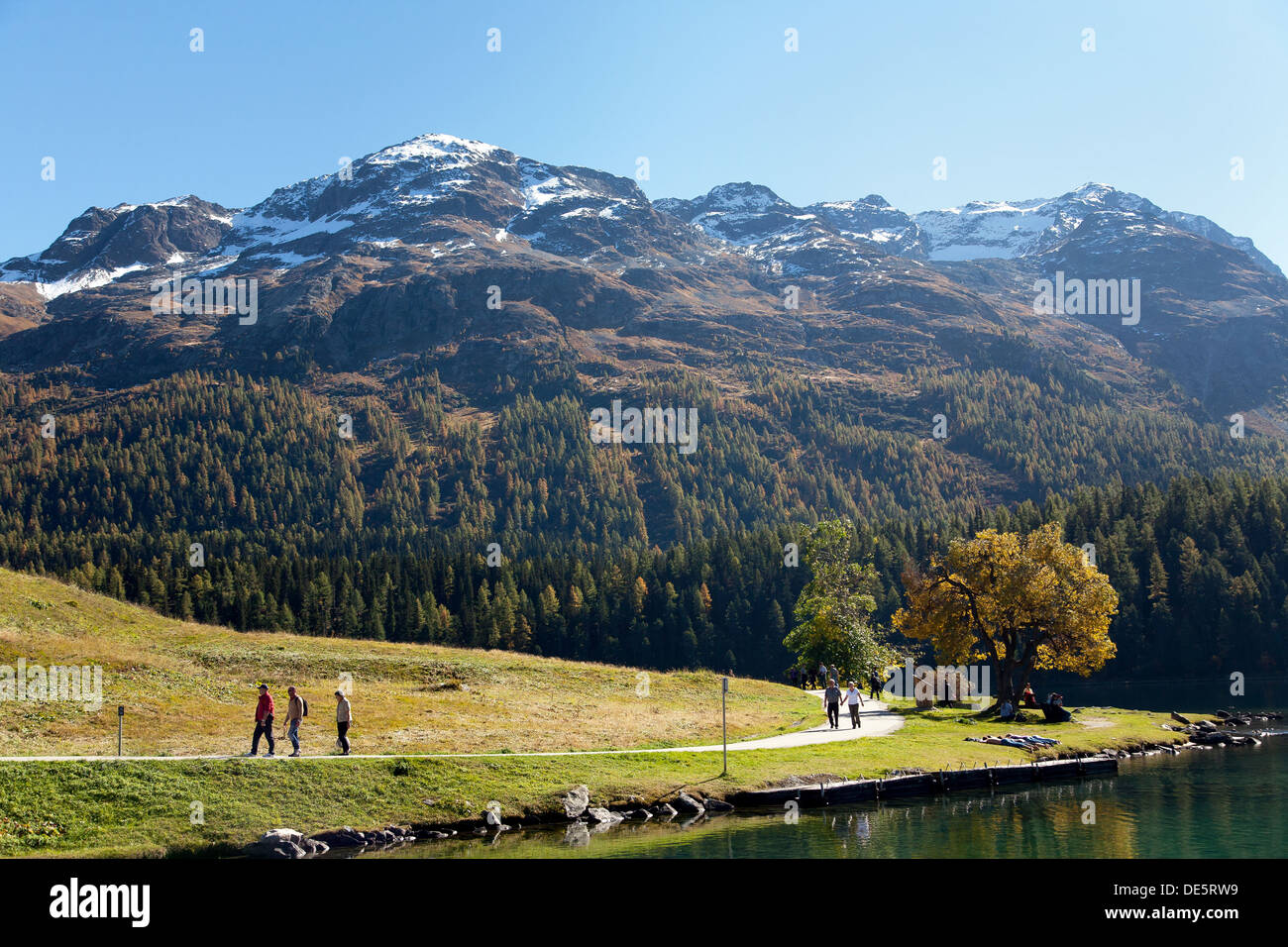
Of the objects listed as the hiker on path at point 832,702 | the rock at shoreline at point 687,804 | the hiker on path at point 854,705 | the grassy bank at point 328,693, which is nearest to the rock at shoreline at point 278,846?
the grassy bank at point 328,693

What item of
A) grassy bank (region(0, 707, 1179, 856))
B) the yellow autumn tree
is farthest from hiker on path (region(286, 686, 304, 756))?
the yellow autumn tree

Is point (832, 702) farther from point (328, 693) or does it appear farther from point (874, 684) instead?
point (328, 693)

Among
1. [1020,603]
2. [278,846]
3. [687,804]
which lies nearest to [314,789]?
[278,846]

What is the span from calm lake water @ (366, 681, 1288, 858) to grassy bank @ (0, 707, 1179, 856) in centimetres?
259

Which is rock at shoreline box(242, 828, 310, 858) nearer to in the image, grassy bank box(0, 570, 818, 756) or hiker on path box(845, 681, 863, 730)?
grassy bank box(0, 570, 818, 756)

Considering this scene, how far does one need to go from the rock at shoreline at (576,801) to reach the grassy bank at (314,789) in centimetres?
53

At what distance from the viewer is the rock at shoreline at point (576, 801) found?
3372cm

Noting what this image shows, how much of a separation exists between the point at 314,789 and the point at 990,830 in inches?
916

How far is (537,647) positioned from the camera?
156375mm

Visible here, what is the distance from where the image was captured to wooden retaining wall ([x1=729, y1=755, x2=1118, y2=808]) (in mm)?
36344

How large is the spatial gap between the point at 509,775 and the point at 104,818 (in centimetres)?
1363
